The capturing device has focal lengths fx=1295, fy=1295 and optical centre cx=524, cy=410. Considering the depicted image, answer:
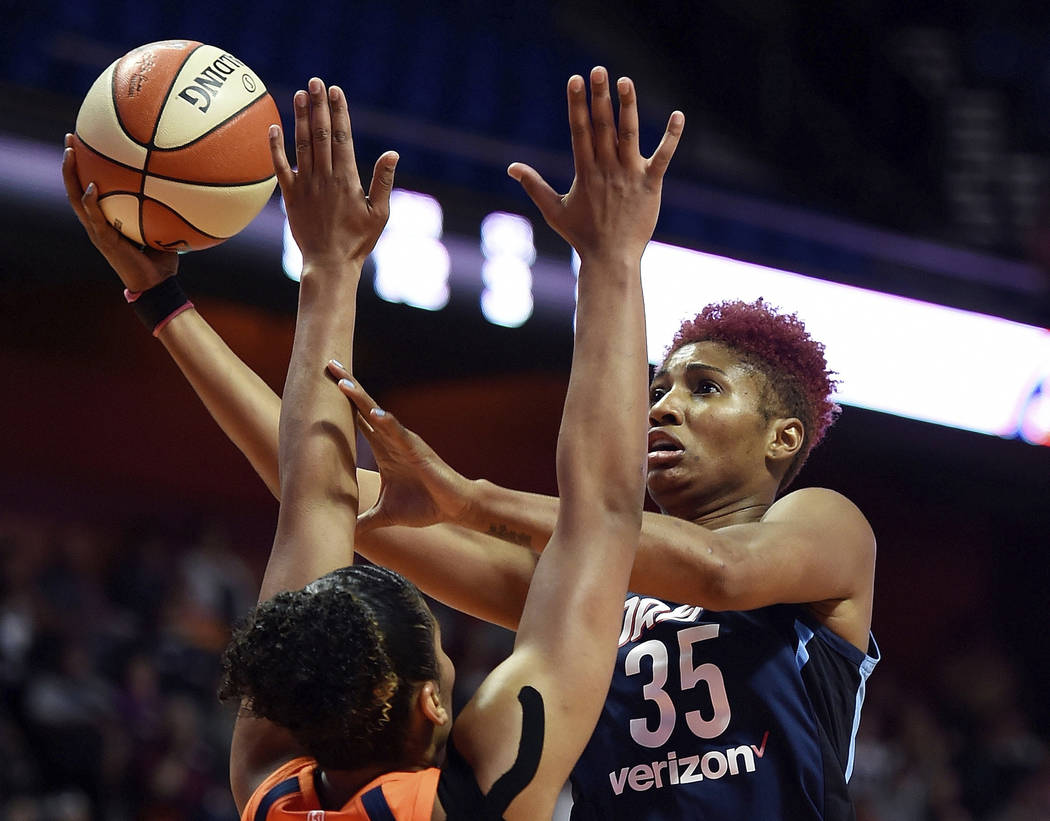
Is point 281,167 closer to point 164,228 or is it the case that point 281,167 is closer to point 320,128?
point 320,128

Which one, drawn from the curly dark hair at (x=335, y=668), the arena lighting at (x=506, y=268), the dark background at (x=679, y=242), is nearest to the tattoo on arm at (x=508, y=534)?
the curly dark hair at (x=335, y=668)

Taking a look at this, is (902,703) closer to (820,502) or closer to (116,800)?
(116,800)

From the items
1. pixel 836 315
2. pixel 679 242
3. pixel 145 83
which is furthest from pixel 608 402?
pixel 836 315

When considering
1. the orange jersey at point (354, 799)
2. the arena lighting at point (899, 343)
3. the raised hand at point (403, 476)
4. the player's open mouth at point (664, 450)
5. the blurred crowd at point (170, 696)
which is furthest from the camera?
the arena lighting at point (899, 343)

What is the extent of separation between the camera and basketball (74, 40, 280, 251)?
266cm

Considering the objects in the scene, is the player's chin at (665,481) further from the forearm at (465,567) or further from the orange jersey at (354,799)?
the orange jersey at (354,799)

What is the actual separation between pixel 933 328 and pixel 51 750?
6320 millimetres

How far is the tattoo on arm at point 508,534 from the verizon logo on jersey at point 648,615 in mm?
425

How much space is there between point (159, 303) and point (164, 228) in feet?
0.59

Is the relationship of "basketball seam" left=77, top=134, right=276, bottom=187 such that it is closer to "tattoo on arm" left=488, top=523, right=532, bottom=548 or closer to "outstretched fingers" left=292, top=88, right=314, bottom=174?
"outstretched fingers" left=292, top=88, right=314, bottom=174

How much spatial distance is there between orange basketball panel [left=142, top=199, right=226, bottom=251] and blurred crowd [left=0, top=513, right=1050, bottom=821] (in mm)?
4303

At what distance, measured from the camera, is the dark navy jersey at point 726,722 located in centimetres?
248

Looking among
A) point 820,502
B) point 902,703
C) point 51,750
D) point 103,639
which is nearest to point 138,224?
point 820,502

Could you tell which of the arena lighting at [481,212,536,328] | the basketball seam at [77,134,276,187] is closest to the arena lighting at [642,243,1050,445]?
the arena lighting at [481,212,536,328]
